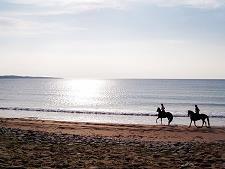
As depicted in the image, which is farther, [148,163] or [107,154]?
[107,154]

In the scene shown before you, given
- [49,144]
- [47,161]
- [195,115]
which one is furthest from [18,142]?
[195,115]

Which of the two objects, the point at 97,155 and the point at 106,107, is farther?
the point at 106,107

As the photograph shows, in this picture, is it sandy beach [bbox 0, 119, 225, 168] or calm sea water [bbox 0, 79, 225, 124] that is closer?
sandy beach [bbox 0, 119, 225, 168]

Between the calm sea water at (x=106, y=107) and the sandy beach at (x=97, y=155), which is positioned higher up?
the calm sea water at (x=106, y=107)

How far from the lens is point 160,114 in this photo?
111 feet

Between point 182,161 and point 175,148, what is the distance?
3.27 m

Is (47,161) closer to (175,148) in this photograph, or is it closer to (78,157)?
(78,157)

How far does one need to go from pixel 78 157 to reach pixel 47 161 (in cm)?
145

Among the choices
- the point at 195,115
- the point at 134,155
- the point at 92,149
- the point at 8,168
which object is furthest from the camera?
the point at 195,115

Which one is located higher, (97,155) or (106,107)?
(106,107)

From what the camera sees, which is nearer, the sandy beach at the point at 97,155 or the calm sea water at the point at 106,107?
the sandy beach at the point at 97,155

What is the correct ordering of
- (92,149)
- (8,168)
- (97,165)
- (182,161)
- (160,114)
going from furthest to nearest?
(160,114), (92,149), (182,161), (97,165), (8,168)

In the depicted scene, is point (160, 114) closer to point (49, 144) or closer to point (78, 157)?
point (49, 144)

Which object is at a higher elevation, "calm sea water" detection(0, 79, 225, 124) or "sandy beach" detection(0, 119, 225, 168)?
"calm sea water" detection(0, 79, 225, 124)
